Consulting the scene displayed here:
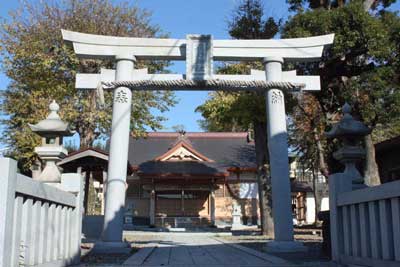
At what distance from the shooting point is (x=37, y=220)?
14.6 feet

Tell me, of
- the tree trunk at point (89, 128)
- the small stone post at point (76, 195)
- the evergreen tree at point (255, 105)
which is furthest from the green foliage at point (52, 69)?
the small stone post at point (76, 195)

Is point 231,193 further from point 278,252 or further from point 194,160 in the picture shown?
point 278,252

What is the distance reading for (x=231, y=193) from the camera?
2736cm

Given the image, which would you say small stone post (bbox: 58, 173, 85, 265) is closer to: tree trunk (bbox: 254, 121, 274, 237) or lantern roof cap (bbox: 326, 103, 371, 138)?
lantern roof cap (bbox: 326, 103, 371, 138)

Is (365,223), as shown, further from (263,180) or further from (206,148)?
(206,148)

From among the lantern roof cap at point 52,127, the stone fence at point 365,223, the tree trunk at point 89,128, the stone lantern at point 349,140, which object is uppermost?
the tree trunk at point 89,128

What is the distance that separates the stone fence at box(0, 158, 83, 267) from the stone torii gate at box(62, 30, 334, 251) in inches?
122

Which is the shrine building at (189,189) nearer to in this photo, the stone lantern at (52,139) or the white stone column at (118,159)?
the white stone column at (118,159)

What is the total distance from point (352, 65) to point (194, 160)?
15.3 metres

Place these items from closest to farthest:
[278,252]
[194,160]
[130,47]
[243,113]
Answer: [278,252] → [130,47] → [243,113] → [194,160]

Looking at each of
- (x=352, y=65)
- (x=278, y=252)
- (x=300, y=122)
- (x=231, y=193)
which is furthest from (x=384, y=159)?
(x=231, y=193)

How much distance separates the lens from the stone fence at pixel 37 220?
3395mm

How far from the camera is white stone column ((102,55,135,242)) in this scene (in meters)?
9.34

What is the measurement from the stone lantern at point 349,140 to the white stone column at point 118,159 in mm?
4511
